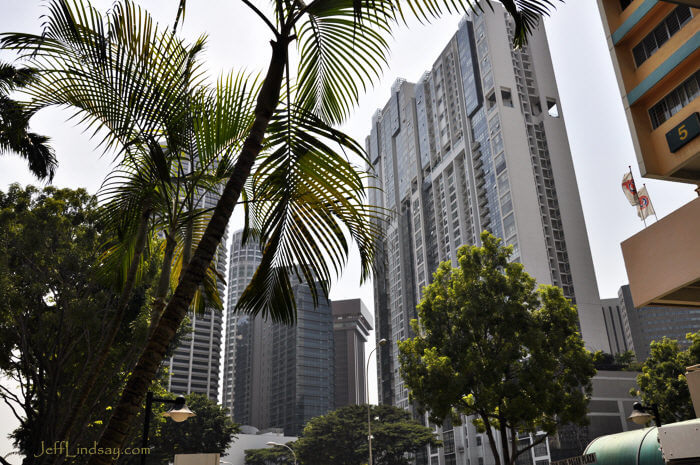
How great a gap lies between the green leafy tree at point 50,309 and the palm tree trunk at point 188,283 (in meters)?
11.3

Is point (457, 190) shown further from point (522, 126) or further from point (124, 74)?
point (124, 74)

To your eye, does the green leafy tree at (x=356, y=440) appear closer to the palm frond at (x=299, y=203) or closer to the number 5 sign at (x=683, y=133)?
the number 5 sign at (x=683, y=133)

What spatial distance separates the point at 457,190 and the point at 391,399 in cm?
4506

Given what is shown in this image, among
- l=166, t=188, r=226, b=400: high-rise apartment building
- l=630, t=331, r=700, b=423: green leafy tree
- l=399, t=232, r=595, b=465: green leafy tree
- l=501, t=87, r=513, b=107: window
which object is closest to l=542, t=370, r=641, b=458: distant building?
l=630, t=331, r=700, b=423: green leafy tree

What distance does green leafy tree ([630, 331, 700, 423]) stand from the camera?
25.2 metres

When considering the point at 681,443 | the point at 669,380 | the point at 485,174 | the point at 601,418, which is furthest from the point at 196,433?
the point at 485,174

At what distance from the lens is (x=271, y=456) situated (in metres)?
66.1

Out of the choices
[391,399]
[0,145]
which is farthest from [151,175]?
[391,399]

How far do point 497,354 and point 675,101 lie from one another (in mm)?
9667

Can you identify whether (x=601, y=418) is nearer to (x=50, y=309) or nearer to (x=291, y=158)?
(x=50, y=309)

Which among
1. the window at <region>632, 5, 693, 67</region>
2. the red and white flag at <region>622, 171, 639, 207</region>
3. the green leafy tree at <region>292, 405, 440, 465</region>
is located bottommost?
the green leafy tree at <region>292, 405, 440, 465</region>

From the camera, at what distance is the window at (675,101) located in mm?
15938

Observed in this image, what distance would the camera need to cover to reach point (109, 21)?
3922 mm

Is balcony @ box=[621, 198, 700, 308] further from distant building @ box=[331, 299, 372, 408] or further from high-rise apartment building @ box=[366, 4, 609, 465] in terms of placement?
distant building @ box=[331, 299, 372, 408]
